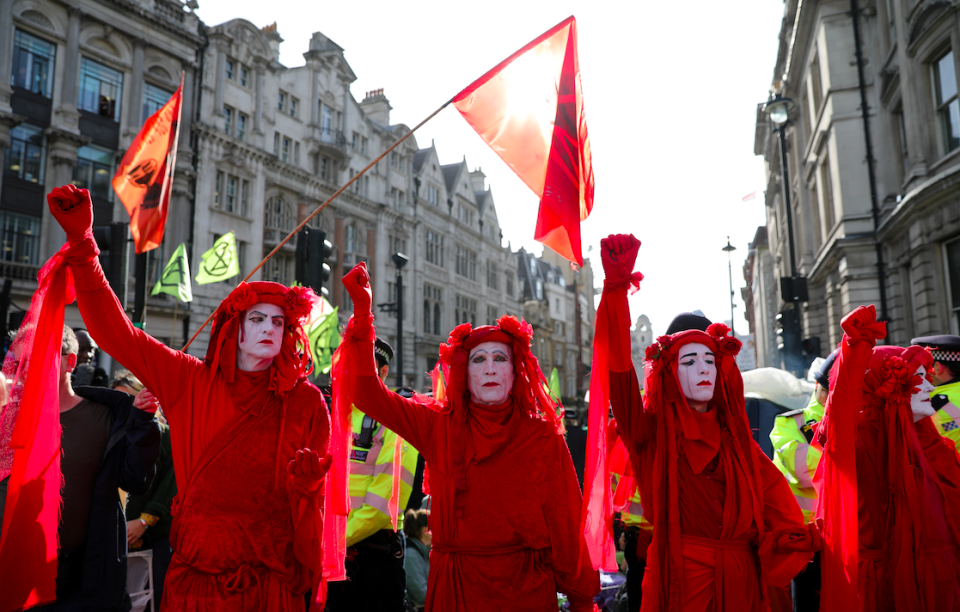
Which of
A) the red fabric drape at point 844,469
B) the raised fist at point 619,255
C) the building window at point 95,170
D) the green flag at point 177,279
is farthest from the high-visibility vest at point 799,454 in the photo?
the building window at point 95,170

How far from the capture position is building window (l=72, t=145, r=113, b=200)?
66.5ft

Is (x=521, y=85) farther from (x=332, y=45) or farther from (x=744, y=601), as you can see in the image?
(x=332, y=45)

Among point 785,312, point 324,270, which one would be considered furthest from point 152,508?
point 785,312

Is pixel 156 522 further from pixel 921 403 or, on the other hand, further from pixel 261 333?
pixel 921 403

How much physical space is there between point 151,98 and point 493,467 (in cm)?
2336

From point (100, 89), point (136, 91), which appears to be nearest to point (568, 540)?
point (100, 89)

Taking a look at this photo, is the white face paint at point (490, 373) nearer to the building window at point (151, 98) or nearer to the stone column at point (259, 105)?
the building window at point (151, 98)

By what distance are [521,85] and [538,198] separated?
91 cm

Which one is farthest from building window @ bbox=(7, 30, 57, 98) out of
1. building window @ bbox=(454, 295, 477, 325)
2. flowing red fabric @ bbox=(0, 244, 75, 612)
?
building window @ bbox=(454, 295, 477, 325)

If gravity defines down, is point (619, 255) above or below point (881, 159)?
below

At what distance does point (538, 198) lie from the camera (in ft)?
15.2

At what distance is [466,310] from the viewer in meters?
42.6

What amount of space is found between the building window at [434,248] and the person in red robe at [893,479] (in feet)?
116

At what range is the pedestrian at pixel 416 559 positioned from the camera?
5711 millimetres
